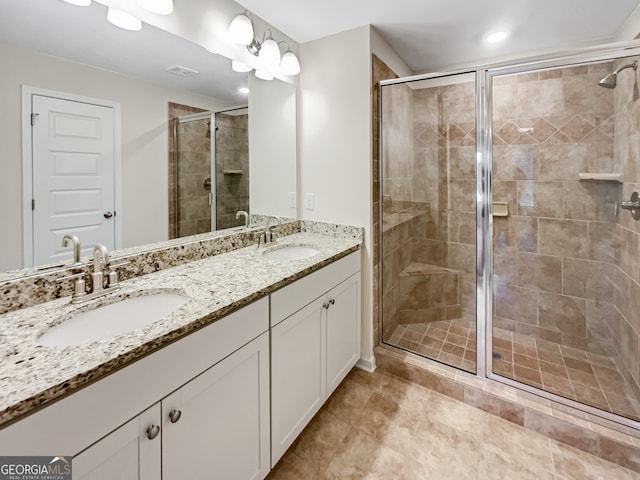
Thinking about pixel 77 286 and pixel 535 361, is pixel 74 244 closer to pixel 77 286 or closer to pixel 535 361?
pixel 77 286

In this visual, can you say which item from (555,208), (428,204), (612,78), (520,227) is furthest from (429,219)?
(612,78)

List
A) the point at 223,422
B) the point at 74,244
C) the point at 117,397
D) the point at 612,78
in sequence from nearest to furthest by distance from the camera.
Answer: the point at 117,397
the point at 223,422
the point at 74,244
the point at 612,78

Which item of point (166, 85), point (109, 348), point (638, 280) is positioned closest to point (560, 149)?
point (638, 280)

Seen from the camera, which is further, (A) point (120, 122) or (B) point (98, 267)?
(A) point (120, 122)

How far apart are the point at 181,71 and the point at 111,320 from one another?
1203 millimetres

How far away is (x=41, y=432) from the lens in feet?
2.08

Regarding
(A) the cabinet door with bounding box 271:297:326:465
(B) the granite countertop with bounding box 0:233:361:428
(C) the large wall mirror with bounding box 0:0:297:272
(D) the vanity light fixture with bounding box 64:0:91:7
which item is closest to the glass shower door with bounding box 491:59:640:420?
(A) the cabinet door with bounding box 271:297:326:465

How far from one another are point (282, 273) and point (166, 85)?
1.04 m

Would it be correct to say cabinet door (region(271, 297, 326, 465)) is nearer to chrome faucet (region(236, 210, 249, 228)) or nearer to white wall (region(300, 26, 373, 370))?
white wall (region(300, 26, 373, 370))

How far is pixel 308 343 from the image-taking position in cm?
153

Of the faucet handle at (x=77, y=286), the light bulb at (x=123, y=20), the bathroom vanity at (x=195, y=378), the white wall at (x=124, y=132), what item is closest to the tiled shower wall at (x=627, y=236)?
the bathroom vanity at (x=195, y=378)

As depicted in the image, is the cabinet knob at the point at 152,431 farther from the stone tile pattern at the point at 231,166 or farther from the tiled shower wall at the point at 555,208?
the tiled shower wall at the point at 555,208

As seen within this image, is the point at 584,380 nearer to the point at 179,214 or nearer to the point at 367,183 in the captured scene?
the point at 367,183

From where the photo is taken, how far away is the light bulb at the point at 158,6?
1.34m
